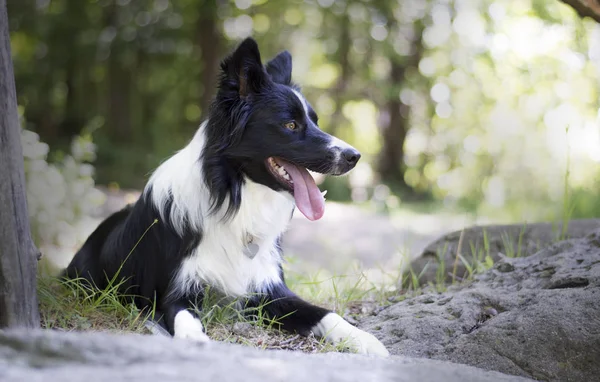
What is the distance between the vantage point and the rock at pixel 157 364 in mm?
1888

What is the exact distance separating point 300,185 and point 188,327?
0.99 m

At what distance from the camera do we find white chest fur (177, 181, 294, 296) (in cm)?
338

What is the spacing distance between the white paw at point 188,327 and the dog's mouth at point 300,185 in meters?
0.83

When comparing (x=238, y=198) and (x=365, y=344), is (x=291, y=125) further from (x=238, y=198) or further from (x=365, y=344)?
(x=365, y=344)

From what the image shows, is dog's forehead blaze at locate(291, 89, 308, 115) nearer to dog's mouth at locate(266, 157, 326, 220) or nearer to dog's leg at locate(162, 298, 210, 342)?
dog's mouth at locate(266, 157, 326, 220)

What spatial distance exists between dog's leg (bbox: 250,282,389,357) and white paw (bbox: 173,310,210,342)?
455mm

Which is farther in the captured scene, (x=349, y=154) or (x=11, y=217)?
(x=349, y=154)

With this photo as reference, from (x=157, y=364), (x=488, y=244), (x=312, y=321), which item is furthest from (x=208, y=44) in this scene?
(x=157, y=364)

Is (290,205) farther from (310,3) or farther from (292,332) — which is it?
(310,3)

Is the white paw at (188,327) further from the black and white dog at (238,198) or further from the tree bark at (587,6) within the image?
the tree bark at (587,6)

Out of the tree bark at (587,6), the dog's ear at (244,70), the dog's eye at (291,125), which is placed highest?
the tree bark at (587,6)

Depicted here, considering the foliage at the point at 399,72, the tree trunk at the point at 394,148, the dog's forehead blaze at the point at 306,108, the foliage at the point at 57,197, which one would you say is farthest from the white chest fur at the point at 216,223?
the tree trunk at the point at 394,148

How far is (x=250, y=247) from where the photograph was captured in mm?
3479

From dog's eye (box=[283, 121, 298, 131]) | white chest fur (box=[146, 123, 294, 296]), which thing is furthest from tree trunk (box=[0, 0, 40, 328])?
dog's eye (box=[283, 121, 298, 131])
